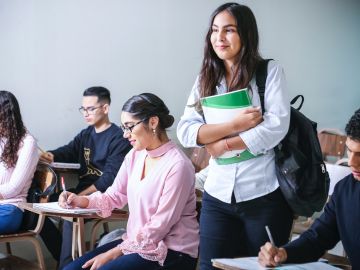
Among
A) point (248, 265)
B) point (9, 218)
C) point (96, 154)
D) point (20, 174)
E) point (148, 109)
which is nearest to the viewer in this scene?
point (248, 265)

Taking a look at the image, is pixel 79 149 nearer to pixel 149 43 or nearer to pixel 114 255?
pixel 149 43

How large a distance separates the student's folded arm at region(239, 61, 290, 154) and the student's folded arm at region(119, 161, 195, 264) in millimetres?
480

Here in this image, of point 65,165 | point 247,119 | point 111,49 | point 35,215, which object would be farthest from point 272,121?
point 111,49

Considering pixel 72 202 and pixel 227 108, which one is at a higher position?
pixel 227 108

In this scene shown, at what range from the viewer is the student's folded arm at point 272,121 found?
1.70 m

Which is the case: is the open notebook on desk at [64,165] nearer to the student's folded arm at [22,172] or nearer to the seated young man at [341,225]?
the student's folded arm at [22,172]

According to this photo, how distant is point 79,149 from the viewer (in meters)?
3.88

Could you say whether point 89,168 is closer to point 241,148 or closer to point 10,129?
point 10,129

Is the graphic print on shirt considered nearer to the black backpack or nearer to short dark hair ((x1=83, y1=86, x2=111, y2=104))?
short dark hair ((x1=83, y1=86, x2=111, y2=104))

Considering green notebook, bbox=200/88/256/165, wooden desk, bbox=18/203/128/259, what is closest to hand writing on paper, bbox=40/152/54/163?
wooden desk, bbox=18/203/128/259

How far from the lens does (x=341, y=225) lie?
66.4 inches

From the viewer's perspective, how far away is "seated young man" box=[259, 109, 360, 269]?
1574 millimetres

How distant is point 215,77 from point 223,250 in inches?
22.6

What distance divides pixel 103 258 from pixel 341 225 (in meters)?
0.92
